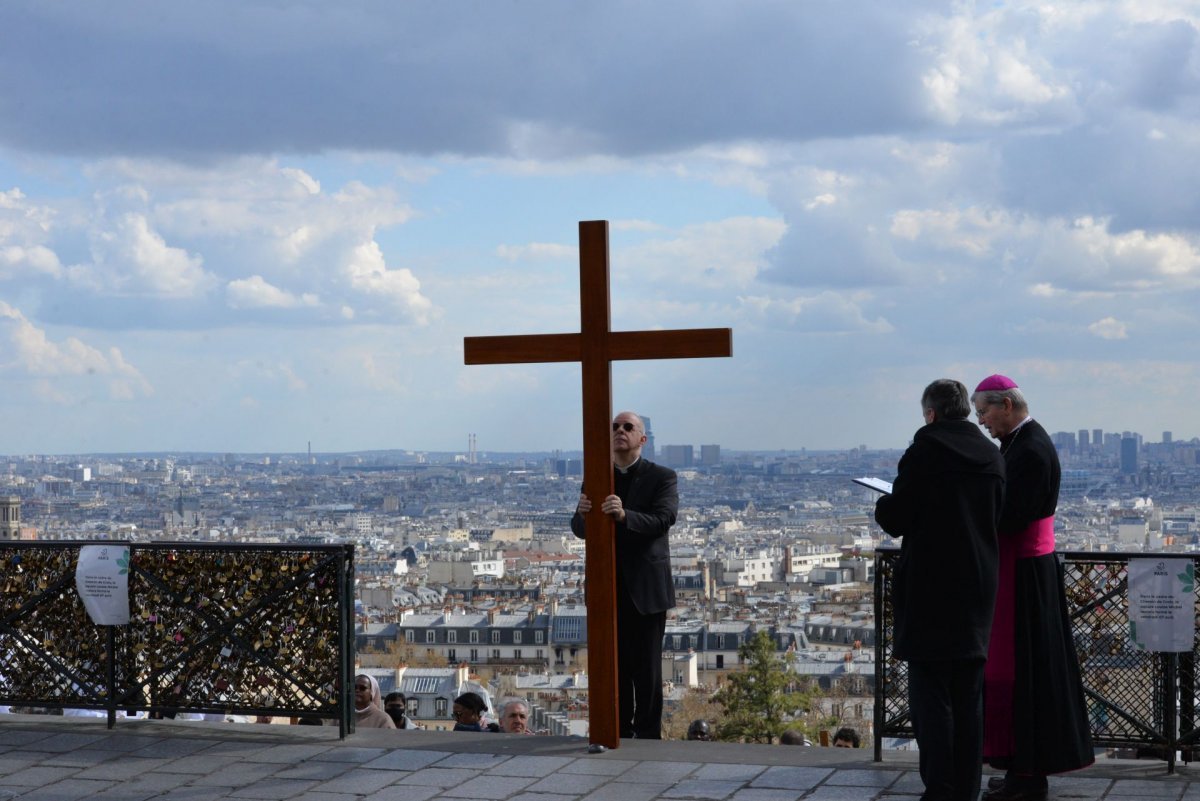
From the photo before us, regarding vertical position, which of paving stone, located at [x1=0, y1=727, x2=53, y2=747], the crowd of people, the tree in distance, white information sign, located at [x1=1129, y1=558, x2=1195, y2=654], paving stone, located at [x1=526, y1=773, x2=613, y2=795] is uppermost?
white information sign, located at [x1=1129, y1=558, x2=1195, y2=654]

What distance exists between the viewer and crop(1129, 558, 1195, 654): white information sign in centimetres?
675

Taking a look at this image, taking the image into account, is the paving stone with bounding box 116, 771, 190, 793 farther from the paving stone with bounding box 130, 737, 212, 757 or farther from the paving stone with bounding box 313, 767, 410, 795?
the paving stone with bounding box 313, 767, 410, 795

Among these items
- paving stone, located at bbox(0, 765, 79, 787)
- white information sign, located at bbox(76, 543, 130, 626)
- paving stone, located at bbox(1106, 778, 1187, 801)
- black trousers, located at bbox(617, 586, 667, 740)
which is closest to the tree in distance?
black trousers, located at bbox(617, 586, 667, 740)

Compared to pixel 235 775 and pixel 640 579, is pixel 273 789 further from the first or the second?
pixel 640 579

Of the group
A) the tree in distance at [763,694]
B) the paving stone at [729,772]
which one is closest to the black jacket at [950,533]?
the paving stone at [729,772]

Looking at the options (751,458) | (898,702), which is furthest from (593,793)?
(751,458)

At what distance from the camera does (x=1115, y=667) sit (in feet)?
22.8

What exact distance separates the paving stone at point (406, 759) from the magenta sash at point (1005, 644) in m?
2.70

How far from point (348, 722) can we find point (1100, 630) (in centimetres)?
390

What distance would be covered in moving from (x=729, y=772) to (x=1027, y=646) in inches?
60.9

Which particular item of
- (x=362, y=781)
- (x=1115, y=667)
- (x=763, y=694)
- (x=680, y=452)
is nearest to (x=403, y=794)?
(x=362, y=781)

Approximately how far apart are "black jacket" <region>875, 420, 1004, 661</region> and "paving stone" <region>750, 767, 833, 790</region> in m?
1.05

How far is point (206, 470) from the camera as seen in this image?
50.7 m

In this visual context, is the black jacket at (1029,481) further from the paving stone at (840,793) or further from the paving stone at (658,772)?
the paving stone at (658,772)
